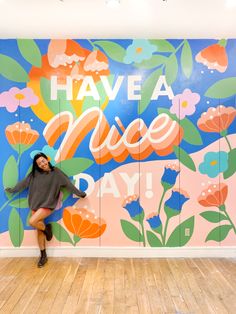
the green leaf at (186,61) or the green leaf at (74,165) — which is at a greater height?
the green leaf at (186,61)

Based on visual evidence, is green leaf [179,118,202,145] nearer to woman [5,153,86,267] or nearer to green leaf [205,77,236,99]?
green leaf [205,77,236,99]

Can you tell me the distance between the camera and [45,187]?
452 centimetres

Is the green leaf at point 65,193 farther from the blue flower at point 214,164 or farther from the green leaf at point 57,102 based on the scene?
the blue flower at point 214,164

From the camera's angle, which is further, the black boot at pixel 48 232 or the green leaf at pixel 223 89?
the green leaf at pixel 223 89

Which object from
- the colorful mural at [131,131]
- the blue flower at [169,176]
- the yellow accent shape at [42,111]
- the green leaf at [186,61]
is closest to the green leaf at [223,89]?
the colorful mural at [131,131]

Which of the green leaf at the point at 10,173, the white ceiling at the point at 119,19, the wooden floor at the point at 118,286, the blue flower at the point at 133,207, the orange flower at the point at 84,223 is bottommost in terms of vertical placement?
the wooden floor at the point at 118,286

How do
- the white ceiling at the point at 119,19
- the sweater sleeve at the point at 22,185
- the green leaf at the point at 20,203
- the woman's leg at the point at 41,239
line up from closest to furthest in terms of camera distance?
the white ceiling at the point at 119,19, the woman's leg at the point at 41,239, the sweater sleeve at the point at 22,185, the green leaf at the point at 20,203

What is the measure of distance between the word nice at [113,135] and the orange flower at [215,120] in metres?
0.34

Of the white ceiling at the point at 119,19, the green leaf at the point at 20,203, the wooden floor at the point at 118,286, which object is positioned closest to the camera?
the wooden floor at the point at 118,286

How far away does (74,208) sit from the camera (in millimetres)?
→ 4652

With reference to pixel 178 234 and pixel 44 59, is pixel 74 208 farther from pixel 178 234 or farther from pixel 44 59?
pixel 44 59

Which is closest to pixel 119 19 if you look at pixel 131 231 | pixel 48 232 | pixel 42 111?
pixel 42 111

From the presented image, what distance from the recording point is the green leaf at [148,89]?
4621 mm

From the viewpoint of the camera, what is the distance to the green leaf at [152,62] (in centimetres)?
463
